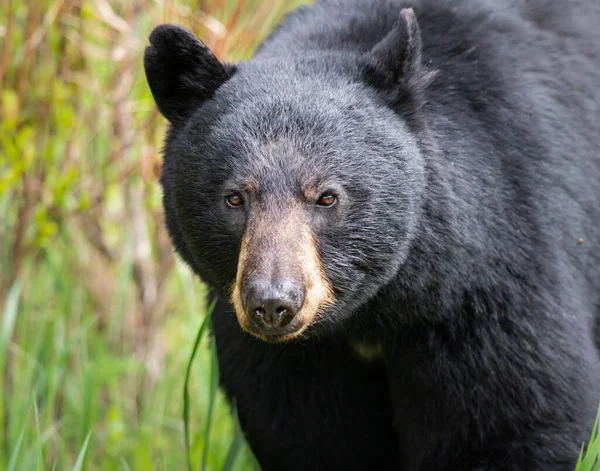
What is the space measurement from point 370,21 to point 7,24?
2.03m

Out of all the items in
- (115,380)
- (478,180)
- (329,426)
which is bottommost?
(115,380)

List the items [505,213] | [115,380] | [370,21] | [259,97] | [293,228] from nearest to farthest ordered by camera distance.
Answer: [293,228]
[259,97]
[505,213]
[370,21]
[115,380]

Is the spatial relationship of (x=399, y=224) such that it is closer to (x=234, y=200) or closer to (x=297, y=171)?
(x=297, y=171)

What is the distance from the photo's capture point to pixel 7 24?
16.4ft

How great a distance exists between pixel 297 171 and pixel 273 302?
0.47 m

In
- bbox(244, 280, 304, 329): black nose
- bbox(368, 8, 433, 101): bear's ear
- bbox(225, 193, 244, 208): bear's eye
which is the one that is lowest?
bbox(244, 280, 304, 329): black nose

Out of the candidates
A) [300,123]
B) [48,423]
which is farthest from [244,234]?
[48,423]

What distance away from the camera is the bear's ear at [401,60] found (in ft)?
11.2

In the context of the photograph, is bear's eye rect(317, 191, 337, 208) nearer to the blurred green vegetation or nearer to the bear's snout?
the bear's snout

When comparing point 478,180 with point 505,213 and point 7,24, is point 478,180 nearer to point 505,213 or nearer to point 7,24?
point 505,213

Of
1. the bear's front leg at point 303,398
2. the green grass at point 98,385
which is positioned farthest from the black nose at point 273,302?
the green grass at point 98,385

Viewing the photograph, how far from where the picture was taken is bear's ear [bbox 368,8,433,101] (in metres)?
3.40

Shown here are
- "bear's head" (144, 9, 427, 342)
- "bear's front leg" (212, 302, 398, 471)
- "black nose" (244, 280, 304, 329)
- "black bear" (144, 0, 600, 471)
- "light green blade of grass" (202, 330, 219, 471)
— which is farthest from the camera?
"bear's front leg" (212, 302, 398, 471)

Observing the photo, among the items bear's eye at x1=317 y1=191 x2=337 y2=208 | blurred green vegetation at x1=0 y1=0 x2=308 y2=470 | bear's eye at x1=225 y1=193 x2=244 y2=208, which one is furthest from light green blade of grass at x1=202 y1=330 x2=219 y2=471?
blurred green vegetation at x1=0 y1=0 x2=308 y2=470
